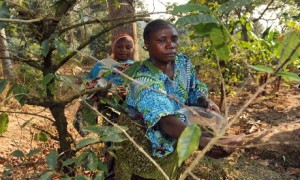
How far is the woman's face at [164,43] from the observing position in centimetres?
150

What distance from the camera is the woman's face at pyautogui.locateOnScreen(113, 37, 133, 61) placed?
2.81 meters

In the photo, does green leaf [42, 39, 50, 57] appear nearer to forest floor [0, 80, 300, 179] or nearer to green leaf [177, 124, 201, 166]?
green leaf [177, 124, 201, 166]

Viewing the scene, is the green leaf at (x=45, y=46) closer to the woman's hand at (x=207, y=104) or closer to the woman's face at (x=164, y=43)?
the woman's face at (x=164, y=43)

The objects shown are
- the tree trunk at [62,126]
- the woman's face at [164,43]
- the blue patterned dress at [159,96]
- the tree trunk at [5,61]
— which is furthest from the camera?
the tree trunk at [62,126]

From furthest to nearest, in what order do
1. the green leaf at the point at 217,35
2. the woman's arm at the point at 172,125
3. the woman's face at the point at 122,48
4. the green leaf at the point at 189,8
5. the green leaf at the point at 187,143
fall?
the woman's face at the point at 122,48, the woman's arm at the point at 172,125, the green leaf at the point at 217,35, the green leaf at the point at 189,8, the green leaf at the point at 187,143

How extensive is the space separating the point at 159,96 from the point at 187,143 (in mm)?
663

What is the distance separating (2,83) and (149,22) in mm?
757

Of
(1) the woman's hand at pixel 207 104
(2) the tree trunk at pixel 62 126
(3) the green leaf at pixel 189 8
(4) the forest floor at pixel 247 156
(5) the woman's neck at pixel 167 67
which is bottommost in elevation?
(4) the forest floor at pixel 247 156

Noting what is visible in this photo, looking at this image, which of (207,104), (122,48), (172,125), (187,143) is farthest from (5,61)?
(187,143)

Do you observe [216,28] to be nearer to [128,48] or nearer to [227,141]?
[227,141]

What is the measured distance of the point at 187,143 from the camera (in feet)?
2.23

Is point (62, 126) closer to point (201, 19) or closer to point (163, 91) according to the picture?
point (163, 91)

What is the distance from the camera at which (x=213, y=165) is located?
348cm

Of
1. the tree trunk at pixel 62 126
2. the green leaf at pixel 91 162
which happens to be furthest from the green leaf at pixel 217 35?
the tree trunk at pixel 62 126
